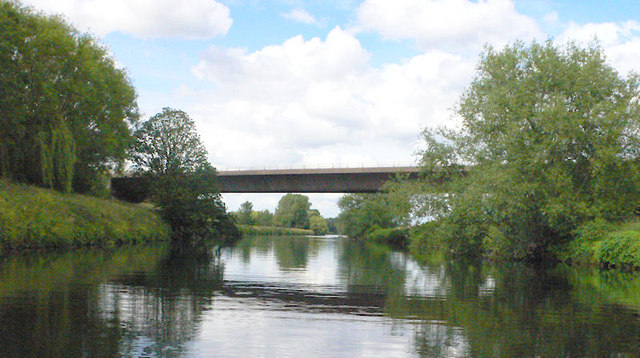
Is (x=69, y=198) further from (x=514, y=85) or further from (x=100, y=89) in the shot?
(x=514, y=85)

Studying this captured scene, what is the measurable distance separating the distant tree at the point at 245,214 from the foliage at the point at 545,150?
9878 cm

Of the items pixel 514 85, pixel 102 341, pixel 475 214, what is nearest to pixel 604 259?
pixel 475 214

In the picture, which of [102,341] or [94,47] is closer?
[102,341]

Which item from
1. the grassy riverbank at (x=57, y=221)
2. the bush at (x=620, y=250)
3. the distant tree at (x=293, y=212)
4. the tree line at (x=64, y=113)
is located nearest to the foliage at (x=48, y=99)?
the tree line at (x=64, y=113)

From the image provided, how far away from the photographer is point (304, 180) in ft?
220

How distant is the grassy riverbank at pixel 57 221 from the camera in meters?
30.2

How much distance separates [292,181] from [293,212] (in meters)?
96.5

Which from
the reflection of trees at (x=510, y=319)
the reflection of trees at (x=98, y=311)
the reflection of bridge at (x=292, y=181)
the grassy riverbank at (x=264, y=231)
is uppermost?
the reflection of bridge at (x=292, y=181)

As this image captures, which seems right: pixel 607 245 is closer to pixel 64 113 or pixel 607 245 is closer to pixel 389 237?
pixel 64 113

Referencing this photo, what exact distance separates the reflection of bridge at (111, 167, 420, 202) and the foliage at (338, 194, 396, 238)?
20.6 meters

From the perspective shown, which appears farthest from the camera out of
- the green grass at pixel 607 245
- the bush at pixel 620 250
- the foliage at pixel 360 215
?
the foliage at pixel 360 215

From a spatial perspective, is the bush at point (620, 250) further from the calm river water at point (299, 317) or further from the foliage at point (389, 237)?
the foliage at point (389, 237)

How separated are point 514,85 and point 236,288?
81.2ft

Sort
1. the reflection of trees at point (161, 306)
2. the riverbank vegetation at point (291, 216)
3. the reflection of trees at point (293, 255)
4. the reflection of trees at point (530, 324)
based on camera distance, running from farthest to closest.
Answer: the riverbank vegetation at point (291, 216), the reflection of trees at point (293, 255), the reflection of trees at point (530, 324), the reflection of trees at point (161, 306)
